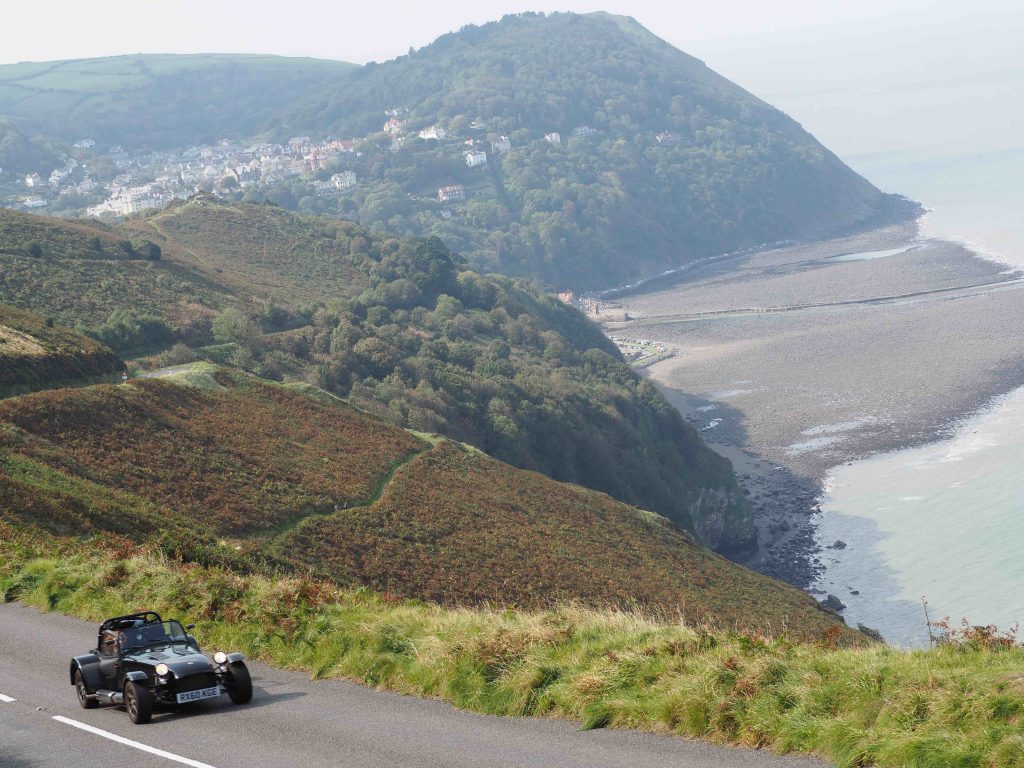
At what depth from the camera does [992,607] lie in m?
47.5

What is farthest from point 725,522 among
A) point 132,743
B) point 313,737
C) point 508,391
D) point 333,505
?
point 132,743

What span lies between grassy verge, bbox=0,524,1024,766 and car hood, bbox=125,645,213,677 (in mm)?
1609

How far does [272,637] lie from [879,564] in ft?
163

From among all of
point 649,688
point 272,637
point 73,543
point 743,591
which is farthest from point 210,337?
point 649,688

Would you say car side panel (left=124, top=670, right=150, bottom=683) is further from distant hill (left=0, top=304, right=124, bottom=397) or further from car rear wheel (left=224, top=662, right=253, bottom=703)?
distant hill (left=0, top=304, right=124, bottom=397)

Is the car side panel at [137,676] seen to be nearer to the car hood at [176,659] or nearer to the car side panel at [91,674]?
the car hood at [176,659]

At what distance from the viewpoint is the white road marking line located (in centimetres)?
1001

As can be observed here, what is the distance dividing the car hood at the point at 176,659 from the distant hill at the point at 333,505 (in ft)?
30.6

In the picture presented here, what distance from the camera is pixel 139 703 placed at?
442 inches

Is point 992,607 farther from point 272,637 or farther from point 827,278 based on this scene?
point 827,278

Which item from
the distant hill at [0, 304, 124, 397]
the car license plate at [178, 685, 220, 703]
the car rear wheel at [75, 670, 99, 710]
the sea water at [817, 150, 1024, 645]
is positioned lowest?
the sea water at [817, 150, 1024, 645]

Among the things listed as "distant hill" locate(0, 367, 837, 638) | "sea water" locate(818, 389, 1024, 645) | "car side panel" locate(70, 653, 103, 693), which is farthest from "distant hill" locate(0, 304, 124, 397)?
"sea water" locate(818, 389, 1024, 645)

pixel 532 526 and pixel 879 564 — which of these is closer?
pixel 532 526

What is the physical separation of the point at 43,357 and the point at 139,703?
33.8m
